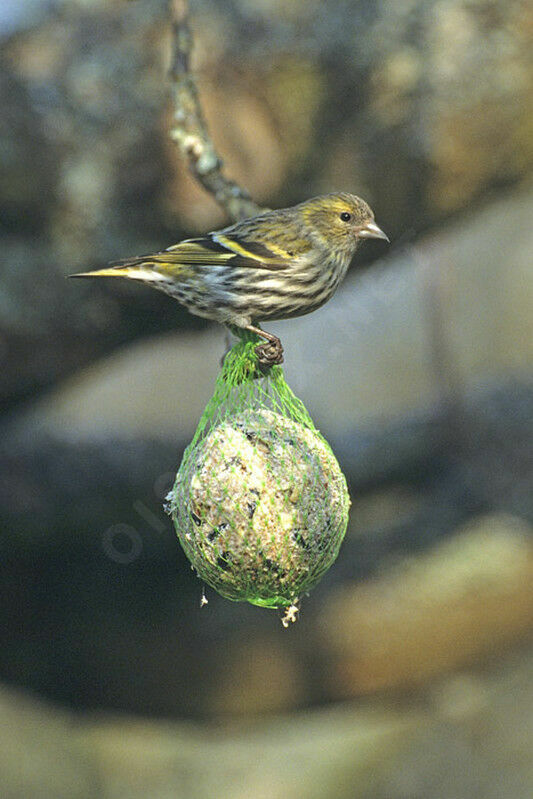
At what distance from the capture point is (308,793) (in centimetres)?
887

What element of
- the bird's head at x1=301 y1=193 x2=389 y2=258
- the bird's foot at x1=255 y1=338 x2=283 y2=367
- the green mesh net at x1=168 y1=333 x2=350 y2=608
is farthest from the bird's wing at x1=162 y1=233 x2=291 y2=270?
the bird's foot at x1=255 y1=338 x2=283 y2=367

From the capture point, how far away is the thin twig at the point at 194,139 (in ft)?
14.1

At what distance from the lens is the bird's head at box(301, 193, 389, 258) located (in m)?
4.11

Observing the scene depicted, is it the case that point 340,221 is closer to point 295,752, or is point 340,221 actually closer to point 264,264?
point 264,264

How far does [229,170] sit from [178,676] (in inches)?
231

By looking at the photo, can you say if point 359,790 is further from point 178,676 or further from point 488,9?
point 488,9

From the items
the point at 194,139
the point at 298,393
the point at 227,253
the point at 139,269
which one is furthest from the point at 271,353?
the point at 298,393

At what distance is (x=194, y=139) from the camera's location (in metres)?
4.34

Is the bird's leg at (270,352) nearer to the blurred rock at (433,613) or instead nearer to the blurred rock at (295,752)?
the blurred rock at (295,752)

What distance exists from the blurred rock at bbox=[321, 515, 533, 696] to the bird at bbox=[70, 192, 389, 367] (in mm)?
6850

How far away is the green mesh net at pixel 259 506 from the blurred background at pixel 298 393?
2.66 meters

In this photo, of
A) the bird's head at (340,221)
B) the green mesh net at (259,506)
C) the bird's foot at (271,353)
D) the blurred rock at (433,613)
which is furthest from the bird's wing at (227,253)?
the blurred rock at (433,613)

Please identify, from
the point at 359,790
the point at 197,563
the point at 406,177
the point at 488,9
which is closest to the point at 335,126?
the point at 406,177

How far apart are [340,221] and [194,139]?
75 cm
